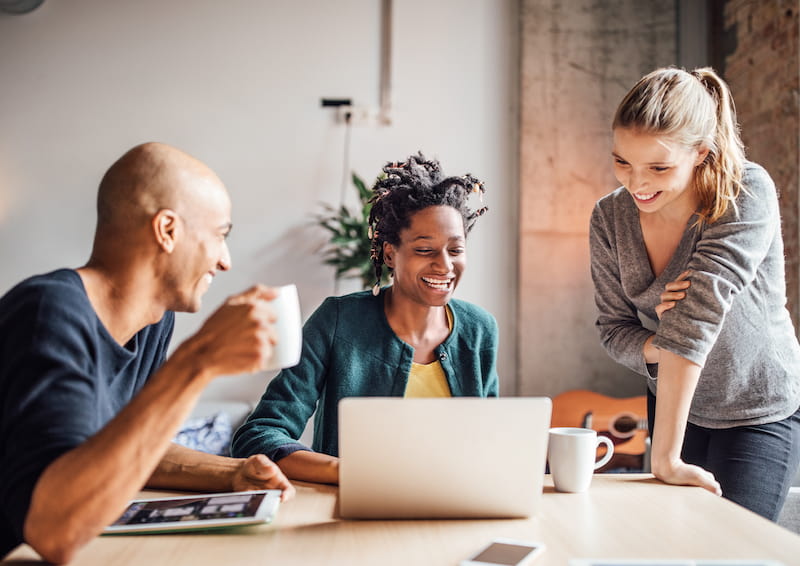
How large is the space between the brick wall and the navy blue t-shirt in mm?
2721

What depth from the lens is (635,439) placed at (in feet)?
11.2

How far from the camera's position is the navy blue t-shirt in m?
0.94

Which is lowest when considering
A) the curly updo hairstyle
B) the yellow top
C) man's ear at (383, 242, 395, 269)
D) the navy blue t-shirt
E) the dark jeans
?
the dark jeans

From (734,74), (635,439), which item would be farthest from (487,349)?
(734,74)

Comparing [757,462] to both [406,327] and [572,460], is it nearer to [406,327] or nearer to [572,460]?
[572,460]

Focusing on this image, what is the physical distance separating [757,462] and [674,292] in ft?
1.28

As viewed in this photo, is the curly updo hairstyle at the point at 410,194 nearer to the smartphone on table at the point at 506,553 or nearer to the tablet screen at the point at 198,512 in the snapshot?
the tablet screen at the point at 198,512

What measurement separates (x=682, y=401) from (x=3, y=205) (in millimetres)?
3661

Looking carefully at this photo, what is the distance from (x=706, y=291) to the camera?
1368mm

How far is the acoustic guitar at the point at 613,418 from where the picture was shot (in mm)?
3369

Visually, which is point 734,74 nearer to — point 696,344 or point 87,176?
point 696,344

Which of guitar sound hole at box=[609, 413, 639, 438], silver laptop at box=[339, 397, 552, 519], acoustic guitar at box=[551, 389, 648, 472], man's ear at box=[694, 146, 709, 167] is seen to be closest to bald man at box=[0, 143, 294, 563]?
silver laptop at box=[339, 397, 552, 519]

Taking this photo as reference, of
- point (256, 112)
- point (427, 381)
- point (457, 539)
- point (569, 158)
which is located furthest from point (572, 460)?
point (256, 112)

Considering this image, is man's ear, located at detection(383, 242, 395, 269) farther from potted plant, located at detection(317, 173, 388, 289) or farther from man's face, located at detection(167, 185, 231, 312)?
potted plant, located at detection(317, 173, 388, 289)
